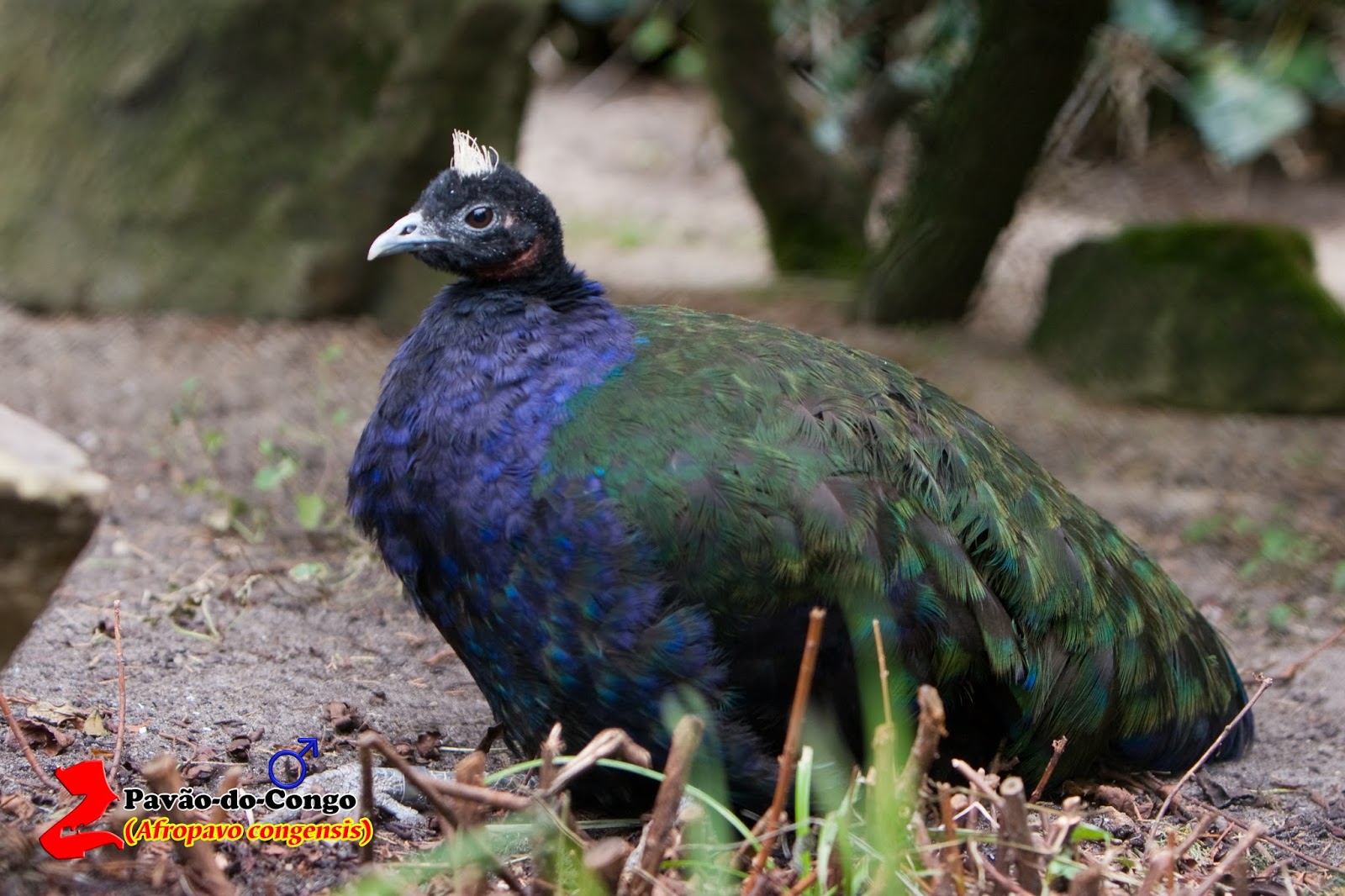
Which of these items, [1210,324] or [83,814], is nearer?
[83,814]

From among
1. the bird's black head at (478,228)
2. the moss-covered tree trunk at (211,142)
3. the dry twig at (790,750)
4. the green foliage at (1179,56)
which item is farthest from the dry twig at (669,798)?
the green foliage at (1179,56)

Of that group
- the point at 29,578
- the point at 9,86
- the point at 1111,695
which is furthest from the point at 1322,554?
the point at 9,86

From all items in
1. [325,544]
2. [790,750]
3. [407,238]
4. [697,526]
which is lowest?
[325,544]

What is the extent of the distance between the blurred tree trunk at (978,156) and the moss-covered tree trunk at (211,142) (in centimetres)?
199

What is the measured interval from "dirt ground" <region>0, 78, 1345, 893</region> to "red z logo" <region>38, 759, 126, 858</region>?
0.04 m

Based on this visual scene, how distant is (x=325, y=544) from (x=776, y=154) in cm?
429

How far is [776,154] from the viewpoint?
7.89m

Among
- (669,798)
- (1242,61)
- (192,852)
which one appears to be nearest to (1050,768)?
(669,798)

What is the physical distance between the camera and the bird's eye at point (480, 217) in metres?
3.04

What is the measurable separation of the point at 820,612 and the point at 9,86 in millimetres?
5000

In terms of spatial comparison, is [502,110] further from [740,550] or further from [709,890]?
[709,890]

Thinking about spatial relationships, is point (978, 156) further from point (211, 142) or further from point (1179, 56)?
point (1179, 56)

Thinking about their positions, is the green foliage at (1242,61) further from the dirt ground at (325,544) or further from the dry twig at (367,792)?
the dry twig at (367,792)

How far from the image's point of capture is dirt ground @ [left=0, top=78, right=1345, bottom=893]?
10.1ft
